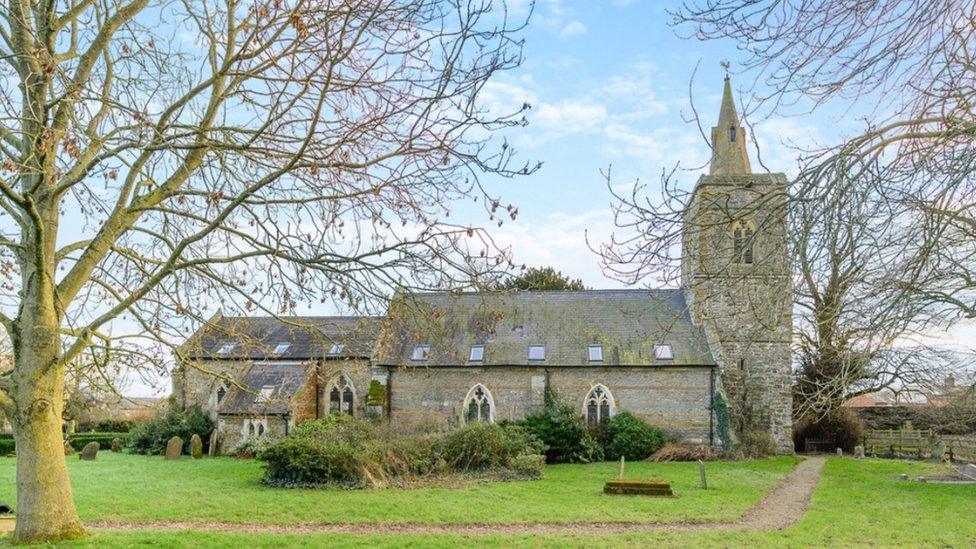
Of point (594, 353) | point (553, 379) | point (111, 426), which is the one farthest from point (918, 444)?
point (111, 426)

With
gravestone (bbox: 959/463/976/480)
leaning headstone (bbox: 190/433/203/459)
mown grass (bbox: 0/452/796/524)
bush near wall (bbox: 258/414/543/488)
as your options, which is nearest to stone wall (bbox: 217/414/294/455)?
leaning headstone (bbox: 190/433/203/459)

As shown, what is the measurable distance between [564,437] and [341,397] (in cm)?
996

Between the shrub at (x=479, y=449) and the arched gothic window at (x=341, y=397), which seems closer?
the shrub at (x=479, y=449)

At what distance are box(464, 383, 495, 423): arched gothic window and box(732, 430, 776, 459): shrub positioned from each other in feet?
30.5

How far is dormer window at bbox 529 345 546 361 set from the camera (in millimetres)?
29141

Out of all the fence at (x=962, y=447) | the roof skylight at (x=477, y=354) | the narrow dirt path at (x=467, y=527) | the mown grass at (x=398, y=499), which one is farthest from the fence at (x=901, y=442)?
the narrow dirt path at (x=467, y=527)

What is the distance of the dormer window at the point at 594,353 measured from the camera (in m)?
28.8

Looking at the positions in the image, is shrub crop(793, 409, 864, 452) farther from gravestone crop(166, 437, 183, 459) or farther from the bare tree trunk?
the bare tree trunk

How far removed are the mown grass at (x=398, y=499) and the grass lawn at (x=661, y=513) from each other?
5 centimetres

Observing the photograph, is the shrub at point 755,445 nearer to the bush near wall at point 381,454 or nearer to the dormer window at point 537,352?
the dormer window at point 537,352

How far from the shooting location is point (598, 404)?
28.6 meters

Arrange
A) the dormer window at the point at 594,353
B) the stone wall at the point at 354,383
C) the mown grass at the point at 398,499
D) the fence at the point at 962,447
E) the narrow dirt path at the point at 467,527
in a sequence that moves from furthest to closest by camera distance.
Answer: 1. the stone wall at the point at 354,383
2. the dormer window at the point at 594,353
3. the fence at the point at 962,447
4. the mown grass at the point at 398,499
5. the narrow dirt path at the point at 467,527

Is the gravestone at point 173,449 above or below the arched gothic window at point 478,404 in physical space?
below

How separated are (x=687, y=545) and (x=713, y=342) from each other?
18.4m
